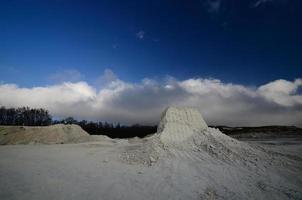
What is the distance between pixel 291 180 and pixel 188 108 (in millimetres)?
9802

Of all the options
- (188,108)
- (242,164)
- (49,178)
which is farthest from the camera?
(188,108)

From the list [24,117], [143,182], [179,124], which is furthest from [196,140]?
[24,117]

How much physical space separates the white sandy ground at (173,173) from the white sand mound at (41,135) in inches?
857

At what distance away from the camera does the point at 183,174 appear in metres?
12.0

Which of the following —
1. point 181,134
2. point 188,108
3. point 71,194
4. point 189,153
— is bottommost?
point 71,194

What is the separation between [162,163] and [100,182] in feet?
12.3

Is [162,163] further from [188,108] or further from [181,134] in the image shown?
[188,108]

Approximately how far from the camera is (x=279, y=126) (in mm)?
44688

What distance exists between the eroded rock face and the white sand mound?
20.7m

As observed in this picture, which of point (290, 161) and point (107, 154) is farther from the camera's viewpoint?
point (107, 154)

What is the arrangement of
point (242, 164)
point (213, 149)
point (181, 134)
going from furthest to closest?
point (181, 134) < point (213, 149) < point (242, 164)

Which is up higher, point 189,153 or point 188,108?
point 188,108

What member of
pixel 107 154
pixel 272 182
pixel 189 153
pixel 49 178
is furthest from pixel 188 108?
pixel 49 178

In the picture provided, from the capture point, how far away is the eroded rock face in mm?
16828
